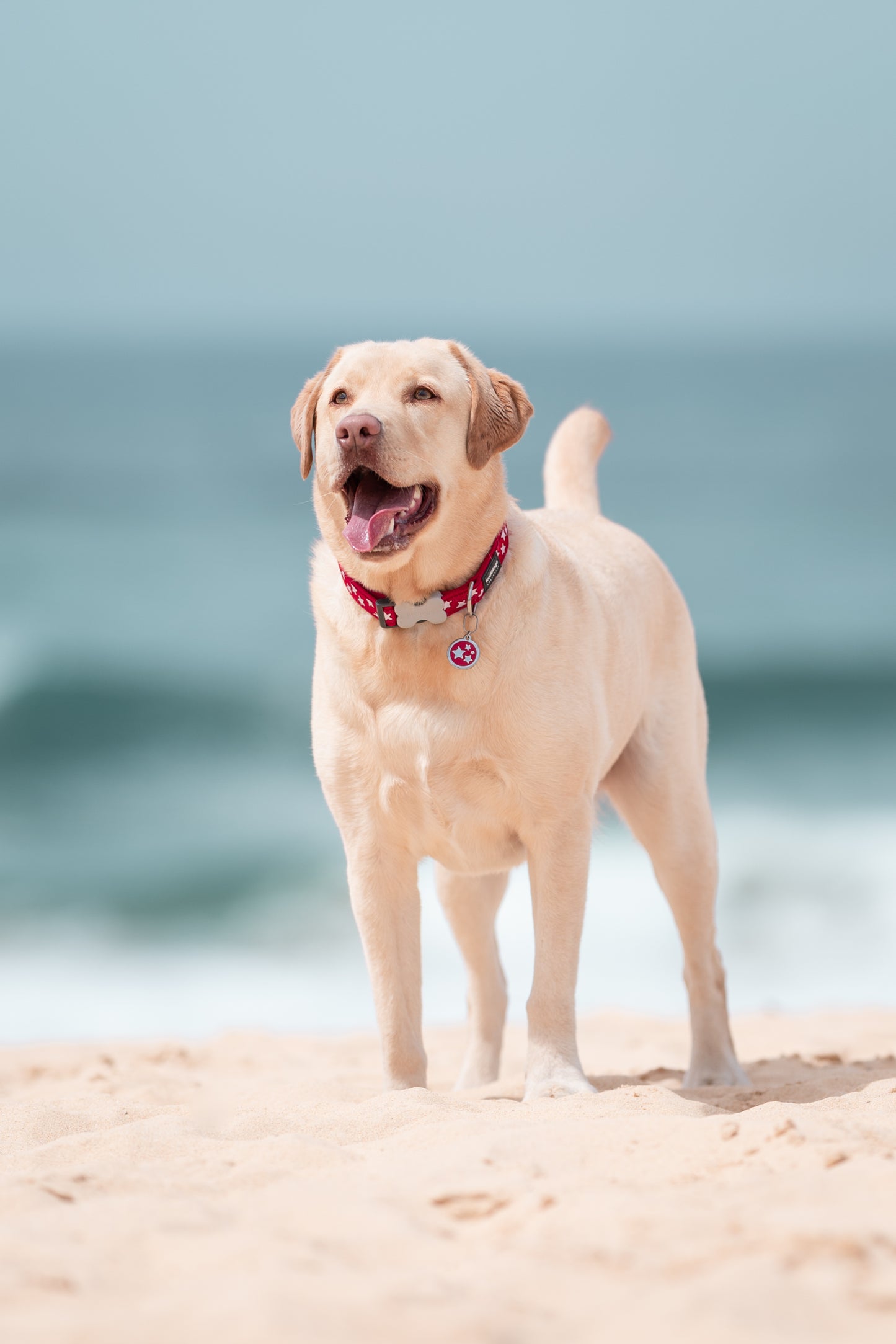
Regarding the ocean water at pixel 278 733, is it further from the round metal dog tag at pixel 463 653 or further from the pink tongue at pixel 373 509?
the pink tongue at pixel 373 509

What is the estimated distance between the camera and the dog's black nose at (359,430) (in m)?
3.67

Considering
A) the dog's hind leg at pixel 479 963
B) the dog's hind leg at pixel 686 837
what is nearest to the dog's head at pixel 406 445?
the dog's hind leg at pixel 686 837

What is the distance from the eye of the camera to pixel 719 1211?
2.30 metres

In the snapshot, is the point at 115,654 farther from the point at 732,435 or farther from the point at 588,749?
the point at 732,435

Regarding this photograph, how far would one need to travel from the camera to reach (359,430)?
3.67 meters

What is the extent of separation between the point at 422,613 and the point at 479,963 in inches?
69.9

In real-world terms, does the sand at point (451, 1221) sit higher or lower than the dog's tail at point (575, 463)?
lower

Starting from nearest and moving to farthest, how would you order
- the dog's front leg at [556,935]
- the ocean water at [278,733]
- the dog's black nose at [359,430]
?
the dog's black nose at [359,430], the dog's front leg at [556,935], the ocean water at [278,733]

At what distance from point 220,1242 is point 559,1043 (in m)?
1.95

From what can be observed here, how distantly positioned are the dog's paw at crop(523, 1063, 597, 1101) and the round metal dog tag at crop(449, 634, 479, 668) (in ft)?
3.82

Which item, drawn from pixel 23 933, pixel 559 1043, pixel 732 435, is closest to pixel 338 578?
pixel 559 1043

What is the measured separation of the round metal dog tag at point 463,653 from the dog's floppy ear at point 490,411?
49cm

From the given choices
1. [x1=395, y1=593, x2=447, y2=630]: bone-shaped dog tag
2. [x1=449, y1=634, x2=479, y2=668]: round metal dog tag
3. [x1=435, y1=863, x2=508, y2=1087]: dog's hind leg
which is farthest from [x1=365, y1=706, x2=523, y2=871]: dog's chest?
[x1=435, y1=863, x2=508, y2=1087]: dog's hind leg

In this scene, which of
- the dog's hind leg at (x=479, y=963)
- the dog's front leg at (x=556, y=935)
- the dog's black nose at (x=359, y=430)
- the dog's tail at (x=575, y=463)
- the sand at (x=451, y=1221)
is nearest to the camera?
the sand at (x=451, y=1221)
